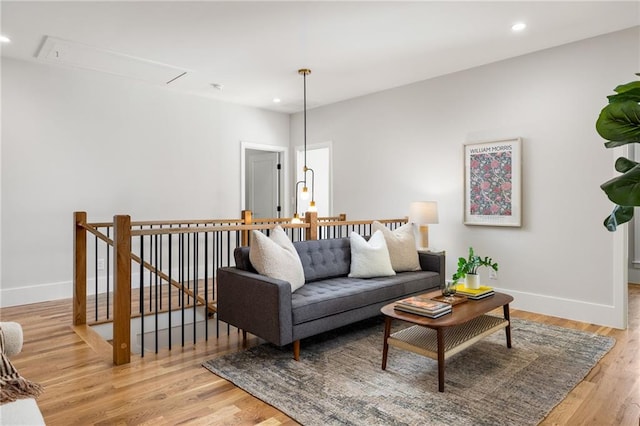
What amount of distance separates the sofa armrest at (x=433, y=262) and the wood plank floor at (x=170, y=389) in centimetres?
155

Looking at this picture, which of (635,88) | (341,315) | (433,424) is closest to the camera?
(635,88)

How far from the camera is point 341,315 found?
3107mm

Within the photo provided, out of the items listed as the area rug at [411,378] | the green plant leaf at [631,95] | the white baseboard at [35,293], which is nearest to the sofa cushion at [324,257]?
the area rug at [411,378]

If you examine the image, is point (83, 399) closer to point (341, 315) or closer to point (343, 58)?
point (341, 315)

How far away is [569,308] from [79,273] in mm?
4857

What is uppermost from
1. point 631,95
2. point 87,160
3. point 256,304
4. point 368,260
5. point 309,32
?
point 309,32

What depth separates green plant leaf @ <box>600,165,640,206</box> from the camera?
149 cm

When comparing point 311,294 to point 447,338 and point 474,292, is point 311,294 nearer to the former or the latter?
point 447,338

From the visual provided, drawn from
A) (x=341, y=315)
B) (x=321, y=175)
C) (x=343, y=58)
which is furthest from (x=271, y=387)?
(x=321, y=175)

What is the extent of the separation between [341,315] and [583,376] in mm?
1683

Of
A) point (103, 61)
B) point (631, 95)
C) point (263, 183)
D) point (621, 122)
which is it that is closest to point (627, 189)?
point (621, 122)

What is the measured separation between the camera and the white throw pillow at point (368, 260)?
3762 millimetres

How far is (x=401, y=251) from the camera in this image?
405 centimetres

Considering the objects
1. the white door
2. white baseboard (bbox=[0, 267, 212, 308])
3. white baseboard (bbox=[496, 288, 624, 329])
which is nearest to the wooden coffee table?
white baseboard (bbox=[496, 288, 624, 329])
